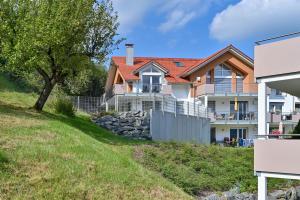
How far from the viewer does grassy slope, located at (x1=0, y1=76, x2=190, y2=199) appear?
1237cm

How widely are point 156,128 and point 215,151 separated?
5341mm

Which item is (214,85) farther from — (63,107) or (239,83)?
(63,107)

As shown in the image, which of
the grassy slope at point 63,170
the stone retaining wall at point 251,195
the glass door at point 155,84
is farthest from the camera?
the glass door at point 155,84

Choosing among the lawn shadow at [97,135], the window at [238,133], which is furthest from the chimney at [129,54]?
the lawn shadow at [97,135]

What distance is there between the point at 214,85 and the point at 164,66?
5.71 meters

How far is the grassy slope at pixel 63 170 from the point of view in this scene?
1237 centimetres

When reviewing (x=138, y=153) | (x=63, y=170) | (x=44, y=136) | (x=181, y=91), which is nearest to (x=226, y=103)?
(x=181, y=91)

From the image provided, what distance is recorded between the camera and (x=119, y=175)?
14438 mm

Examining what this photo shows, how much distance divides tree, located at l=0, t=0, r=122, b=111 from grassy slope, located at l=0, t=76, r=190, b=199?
564 cm

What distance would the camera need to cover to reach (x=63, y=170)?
13.5m

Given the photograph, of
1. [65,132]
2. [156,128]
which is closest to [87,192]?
[65,132]

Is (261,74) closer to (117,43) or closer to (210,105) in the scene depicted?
(117,43)

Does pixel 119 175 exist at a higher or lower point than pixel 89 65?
lower

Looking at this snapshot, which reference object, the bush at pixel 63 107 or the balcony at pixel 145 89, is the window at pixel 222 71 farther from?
the bush at pixel 63 107
